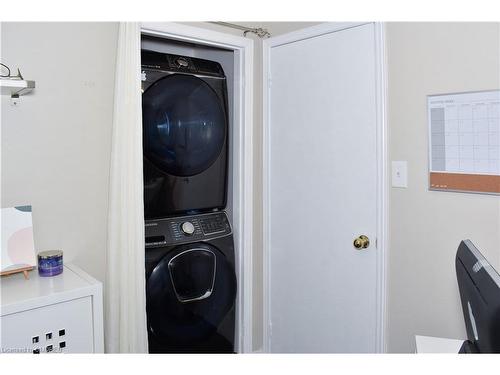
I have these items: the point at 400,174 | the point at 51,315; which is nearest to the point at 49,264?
the point at 51,315

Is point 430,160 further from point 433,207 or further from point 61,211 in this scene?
point 61,211

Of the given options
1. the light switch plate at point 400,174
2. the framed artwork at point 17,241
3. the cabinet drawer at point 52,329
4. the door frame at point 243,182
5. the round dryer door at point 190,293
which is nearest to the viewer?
the cabinet drawer at point 52,329

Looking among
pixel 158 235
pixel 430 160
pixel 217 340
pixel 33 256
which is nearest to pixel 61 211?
pixel 33 256

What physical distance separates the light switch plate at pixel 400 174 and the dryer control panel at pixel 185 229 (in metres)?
1.10

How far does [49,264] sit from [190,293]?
0.94 meters

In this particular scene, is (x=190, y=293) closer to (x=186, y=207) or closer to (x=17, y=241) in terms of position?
(x=186, y=207)

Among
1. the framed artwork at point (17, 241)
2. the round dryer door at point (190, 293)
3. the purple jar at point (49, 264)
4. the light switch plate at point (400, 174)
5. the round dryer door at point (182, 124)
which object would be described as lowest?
the round dryer door at point (190, 293)

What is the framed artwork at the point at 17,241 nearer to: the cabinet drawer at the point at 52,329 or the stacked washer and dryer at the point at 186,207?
the cabinet drawer at the point at 52,329

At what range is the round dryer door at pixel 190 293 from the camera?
2.30 meters

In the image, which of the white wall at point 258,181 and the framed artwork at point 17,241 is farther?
the white wall at point 258,181

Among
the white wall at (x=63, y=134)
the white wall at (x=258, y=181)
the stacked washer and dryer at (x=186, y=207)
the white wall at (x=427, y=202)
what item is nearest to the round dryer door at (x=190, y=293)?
the stacked washer and dryer at (x=186, y=207)

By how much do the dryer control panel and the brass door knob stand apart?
85cm

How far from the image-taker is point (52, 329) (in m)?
1.48

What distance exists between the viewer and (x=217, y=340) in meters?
2.62
